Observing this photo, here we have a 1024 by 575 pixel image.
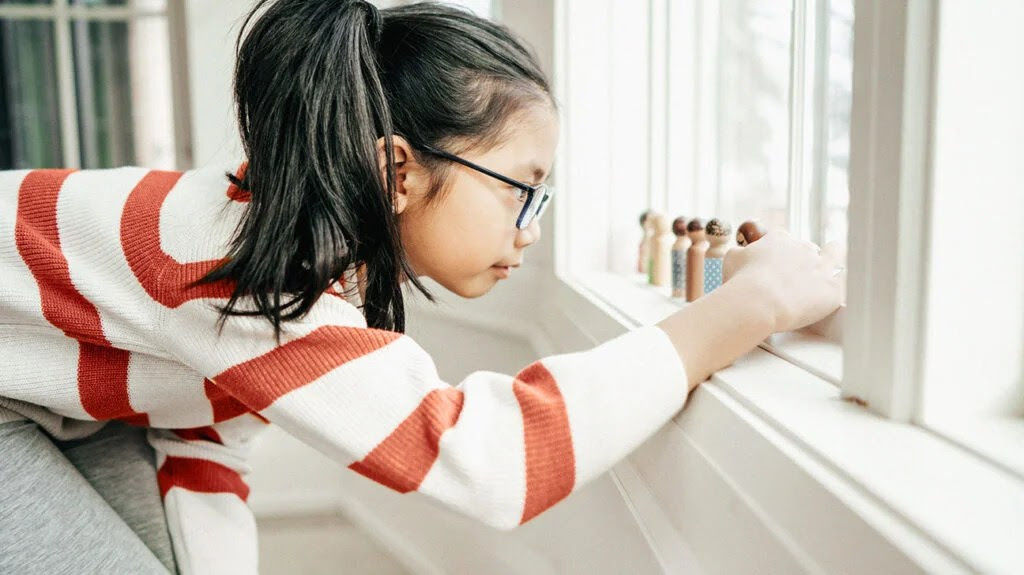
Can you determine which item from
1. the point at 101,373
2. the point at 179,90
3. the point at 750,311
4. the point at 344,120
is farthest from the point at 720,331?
the point at 179,90

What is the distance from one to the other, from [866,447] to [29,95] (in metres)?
2.78

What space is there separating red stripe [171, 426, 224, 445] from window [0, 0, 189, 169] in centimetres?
174

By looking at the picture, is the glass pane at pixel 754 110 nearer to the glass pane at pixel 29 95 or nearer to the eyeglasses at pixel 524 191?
the eyeglasses at pixel 524 191

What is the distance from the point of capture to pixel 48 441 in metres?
0.88

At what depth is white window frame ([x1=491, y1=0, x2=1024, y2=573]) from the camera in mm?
383

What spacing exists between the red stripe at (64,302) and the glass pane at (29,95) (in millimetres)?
2005

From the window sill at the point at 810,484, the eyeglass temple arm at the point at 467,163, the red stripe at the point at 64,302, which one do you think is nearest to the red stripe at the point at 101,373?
the red stripe at the point at 64,302

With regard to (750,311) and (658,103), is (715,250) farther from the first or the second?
(658,103)

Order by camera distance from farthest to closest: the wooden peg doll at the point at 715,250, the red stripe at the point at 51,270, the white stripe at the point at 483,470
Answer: the wooden peg doll at the point at 715,250 → the red stripe at the point at 51,270 → the white stripe at the point at 483,470

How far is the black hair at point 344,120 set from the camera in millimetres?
702

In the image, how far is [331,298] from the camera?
2.35 feet

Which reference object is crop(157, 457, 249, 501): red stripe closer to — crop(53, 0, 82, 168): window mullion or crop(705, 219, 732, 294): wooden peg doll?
crop(705, 219, 732, 294): wooden peg doll

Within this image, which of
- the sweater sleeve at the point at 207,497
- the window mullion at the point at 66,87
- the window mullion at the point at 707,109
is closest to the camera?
the sweater sleeve at the point at 207,497

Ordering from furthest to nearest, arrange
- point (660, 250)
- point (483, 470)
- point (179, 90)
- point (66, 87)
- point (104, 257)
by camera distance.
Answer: point (66, 87), point (179, 90), point (660, 250), point (104, 257), point (483, 470)
